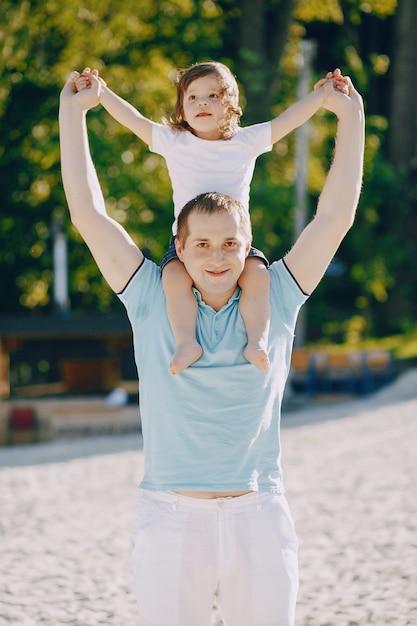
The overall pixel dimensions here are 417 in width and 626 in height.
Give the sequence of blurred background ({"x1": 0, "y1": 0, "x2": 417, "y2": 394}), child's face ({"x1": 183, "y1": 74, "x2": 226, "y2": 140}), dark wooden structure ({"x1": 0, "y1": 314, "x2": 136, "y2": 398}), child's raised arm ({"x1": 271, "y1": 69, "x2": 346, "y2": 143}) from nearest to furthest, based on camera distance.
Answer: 1. child's raised arm ({"x1": 271, "y1": 69, "x2": 346, "y2": 143})
2. child's face ({"x1": 183, "y1": 74, "x2": 226, "y2": 140})
3. dark wooden structure ({"x1": 0, "y1": 314, "x2": 136, "y2": 398})
4. blurred background ({"x1": 0, "y1": 0, "x2": 417, "y2": 394})

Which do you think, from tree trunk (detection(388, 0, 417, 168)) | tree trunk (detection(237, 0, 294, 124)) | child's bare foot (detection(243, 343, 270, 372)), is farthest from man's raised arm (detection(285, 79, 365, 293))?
tree trunk (detection(388, 0, 417, 168))

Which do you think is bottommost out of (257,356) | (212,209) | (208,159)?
(257,356)

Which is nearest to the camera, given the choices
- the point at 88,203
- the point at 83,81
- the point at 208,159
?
the point at 88,203

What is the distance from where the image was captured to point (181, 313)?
259 cm

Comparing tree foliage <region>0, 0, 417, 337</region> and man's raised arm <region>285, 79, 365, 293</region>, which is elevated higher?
tree foliage <region>0, 0, 417, 337</region>

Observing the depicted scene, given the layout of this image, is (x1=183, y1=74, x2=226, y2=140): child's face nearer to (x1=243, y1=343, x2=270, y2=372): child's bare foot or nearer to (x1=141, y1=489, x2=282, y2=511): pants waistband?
(x1=243, y1=343, x2=270, y2=372): child's bare foot

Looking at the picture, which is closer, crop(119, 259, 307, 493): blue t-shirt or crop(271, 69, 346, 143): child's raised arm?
crop(119, 259, 307, 493): blue t-shirt

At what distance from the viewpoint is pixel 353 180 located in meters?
2.74

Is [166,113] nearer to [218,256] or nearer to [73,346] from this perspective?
[73,346]

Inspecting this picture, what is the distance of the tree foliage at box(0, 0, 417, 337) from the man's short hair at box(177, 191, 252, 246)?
14197 millimetres

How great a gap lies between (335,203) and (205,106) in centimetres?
87

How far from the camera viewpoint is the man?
Result: 2.45 m

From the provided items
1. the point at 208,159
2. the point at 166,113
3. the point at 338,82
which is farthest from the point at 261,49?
the point at 338,82

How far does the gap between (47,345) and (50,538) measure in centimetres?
713
